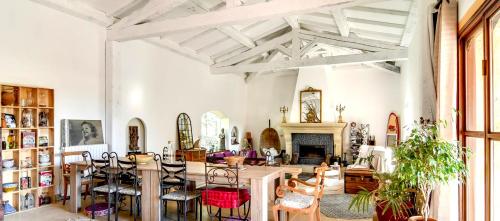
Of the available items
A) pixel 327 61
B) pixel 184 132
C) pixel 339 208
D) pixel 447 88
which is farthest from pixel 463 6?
pixel 184 132

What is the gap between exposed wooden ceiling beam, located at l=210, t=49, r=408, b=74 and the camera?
740 cm

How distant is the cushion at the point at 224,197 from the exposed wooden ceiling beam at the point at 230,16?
2.67 meters

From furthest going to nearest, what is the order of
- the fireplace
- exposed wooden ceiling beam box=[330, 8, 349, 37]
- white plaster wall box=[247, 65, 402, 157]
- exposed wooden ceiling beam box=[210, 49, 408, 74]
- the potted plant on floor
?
1. the fireplace
2. white plaster wall box=[247, 65, 402, 157]
3. exposed wooden ceiling beam box=[210, 49, 408, 74]
4. exposed wooden ceiling beam box=[330, 8, 349, 37]
5. the potted plant on floor

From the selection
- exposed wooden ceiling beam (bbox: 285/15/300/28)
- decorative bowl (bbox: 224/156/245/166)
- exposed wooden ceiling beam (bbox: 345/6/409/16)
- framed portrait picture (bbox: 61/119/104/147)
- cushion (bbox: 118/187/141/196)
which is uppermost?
exposed wooden ceiling beam (bbox: 285/15/300/28)

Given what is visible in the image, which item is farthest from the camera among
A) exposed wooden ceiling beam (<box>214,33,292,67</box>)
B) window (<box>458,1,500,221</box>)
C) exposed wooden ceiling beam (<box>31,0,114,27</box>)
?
exposed wooden ceiling beam (<box>214,33,292,67</box>)

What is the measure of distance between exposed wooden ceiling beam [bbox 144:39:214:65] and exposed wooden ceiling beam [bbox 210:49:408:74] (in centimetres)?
51

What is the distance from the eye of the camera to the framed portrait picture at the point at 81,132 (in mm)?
5629

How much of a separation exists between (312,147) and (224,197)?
7.31 m

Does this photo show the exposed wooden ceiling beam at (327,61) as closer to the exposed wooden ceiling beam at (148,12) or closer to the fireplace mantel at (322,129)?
the fireplace mantel at (322,129)

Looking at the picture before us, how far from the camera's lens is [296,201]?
396 centimetres

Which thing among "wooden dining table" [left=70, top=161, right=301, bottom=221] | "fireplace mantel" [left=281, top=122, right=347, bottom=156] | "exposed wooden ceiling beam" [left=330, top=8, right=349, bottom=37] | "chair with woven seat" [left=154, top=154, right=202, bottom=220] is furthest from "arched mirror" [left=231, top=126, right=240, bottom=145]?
"chair with woven seat" [left=154, top=154, right=202, bottom=220]

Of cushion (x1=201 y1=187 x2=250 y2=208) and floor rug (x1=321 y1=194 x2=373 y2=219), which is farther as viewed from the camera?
floor rug (x1=321 y1=194 x2=373 y2=219)

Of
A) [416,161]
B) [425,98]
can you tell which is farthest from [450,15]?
[416,161]

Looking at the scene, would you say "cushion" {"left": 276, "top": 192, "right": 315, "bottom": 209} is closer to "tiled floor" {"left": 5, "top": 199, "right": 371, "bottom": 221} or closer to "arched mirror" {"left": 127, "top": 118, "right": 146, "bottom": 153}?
"tiled floor" {"left": 5, "top": 199, "right": 371, "bottom": 221}
